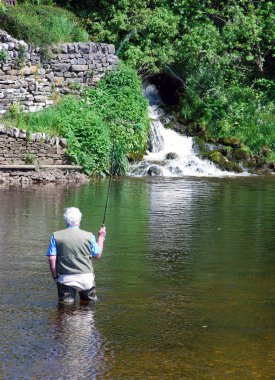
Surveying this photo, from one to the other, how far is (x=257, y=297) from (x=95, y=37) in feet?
78.8

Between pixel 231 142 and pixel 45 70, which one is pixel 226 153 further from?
pixel 45 70

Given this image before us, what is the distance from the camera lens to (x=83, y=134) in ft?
90.3

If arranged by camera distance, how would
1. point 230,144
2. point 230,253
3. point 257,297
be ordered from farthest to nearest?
point 230,144 < point 230,253 < point 257,297

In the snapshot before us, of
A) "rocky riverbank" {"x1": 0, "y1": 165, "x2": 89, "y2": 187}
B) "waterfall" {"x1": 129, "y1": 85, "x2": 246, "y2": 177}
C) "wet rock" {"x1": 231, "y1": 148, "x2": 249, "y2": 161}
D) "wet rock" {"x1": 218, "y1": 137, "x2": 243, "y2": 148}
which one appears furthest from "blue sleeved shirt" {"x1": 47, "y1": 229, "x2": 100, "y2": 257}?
"wet rock" {"x1": 218, "y1": 137, "x2": 243, "y2": 148}

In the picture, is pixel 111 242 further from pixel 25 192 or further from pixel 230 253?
pixel 25 192

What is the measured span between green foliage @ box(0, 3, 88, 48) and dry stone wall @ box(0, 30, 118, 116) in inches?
18.4

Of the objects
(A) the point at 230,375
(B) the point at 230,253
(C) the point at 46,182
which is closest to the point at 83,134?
(C) the point at 46,182

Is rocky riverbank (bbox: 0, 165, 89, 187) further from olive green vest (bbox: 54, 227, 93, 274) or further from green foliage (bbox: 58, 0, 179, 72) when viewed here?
olive green vest (bbox: 54, 227, 93, 274)

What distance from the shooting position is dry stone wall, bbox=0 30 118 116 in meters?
29.1

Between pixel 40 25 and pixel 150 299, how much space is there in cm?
2133

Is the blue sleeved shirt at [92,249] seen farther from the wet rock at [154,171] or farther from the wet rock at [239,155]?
the wet rock at [239,155]

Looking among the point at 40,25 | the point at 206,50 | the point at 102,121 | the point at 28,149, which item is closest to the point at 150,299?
the point at 28,149

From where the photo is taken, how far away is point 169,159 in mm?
30141

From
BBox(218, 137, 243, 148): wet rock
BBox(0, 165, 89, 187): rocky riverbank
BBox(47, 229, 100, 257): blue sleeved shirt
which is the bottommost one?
BBox(47, 229, 100, 257): blue sleeved shirt
